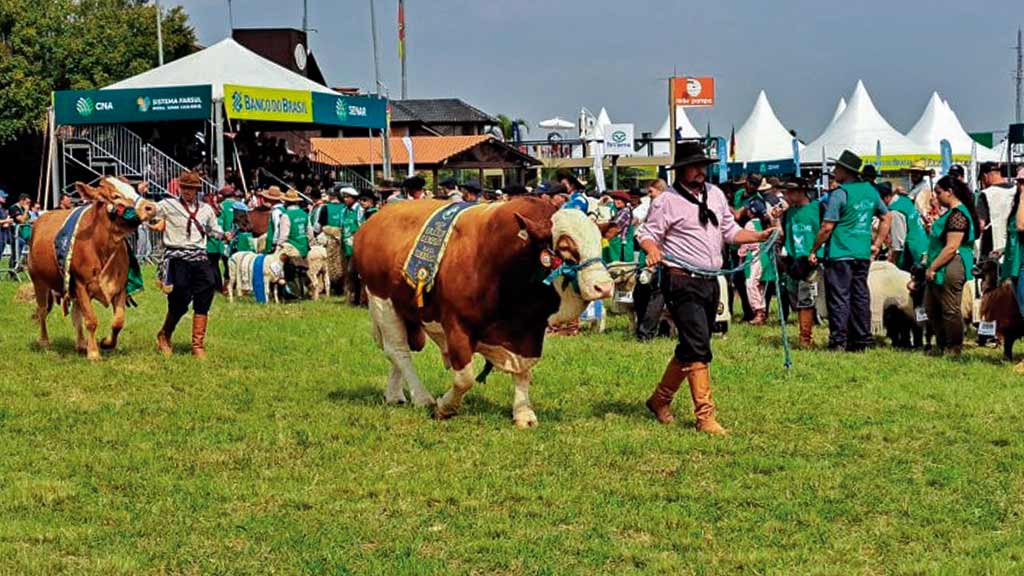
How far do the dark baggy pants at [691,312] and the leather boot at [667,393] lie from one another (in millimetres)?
226

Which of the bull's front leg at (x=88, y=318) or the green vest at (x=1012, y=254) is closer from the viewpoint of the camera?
the green vest at (x=1012, y=254)

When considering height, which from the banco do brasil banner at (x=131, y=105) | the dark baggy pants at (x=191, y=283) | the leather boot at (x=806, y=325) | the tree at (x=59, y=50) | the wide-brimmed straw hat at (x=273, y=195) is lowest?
the leather boot at (x=806, y=325)

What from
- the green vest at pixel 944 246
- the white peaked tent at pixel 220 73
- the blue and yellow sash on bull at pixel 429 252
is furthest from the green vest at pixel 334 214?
the blue and yellow sash on bull at pixel 429 252

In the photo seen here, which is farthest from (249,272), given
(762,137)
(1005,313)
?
(762,137)

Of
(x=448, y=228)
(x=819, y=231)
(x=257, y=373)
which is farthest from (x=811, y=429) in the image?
(x=257, y=373)

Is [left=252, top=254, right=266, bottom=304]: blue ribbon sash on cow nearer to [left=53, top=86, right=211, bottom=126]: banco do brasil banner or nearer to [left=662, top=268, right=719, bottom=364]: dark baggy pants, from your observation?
[left=53, top=86, right=211, bottom=126]: banco do brasil banner

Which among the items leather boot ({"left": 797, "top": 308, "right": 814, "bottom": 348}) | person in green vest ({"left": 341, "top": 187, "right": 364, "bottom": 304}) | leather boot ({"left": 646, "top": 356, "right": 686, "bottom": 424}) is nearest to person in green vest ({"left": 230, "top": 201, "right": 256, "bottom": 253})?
person in green vest ({"left": 341, "top": 187, "right": 364, "bottom": 304})

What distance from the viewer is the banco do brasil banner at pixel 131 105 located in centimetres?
A: 2895

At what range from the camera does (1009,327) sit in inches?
492

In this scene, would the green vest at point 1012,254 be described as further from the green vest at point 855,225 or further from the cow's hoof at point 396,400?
the cow's hoof at point 396,400

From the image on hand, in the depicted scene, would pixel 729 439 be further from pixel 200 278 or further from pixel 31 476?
pixel 200 278

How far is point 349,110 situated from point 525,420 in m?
23.9

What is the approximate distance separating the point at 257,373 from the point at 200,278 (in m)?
1.46

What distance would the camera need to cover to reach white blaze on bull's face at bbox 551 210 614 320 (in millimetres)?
8555
